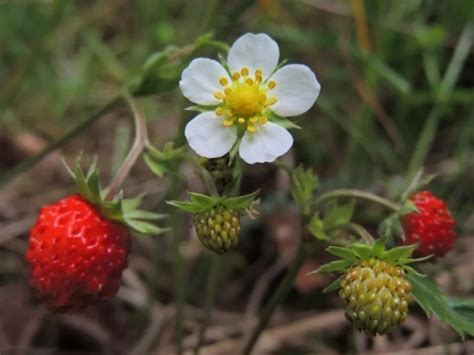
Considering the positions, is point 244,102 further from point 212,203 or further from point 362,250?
point 362,250

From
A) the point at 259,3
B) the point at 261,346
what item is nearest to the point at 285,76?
the point at 261,346

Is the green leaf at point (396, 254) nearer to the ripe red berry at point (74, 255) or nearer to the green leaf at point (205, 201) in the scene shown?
the green leaf at point (205, 201)

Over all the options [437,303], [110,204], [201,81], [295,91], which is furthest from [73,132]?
[437,303]

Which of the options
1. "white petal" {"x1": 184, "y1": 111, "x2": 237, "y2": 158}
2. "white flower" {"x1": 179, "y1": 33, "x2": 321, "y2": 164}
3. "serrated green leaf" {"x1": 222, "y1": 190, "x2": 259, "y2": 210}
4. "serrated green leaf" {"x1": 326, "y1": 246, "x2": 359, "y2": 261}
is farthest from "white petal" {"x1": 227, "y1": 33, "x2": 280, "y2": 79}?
"serrated green leaf" {"x1": 326, "y1": 246, "x2": 359, "y2": 261}

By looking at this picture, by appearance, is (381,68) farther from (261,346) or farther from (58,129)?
(58,129)

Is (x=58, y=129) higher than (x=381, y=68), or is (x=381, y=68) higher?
(x=381, y=68)

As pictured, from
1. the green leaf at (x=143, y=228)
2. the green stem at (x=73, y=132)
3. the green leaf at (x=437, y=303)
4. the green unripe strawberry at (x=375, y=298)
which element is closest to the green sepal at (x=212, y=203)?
the green leaf at (x=143, y=228)

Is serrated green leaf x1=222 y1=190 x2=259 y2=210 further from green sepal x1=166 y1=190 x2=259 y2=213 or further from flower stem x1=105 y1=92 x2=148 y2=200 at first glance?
flower stem x1=105 y1=92 x2=148 y2=200
